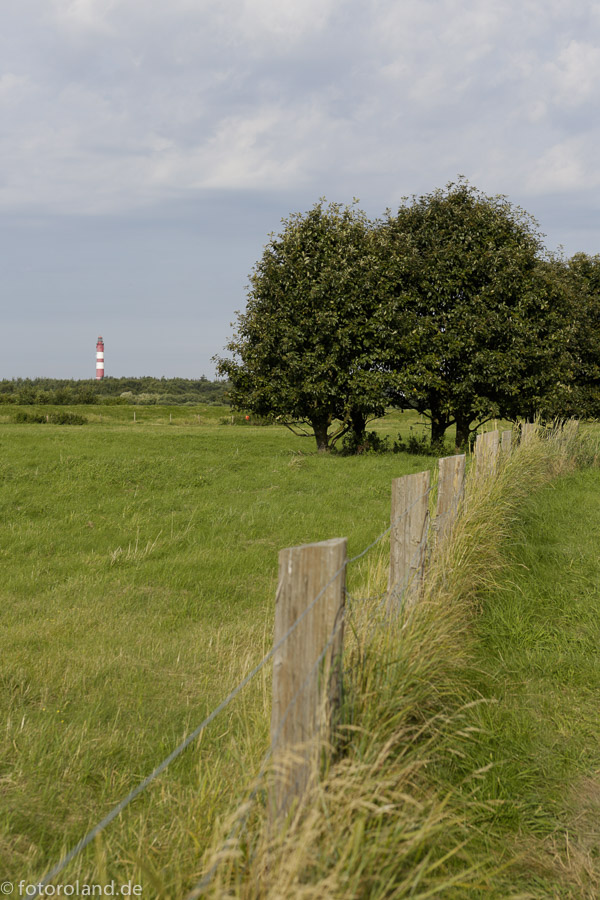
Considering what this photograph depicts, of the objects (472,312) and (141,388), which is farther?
(141,388)

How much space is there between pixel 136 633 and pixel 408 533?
3664mm

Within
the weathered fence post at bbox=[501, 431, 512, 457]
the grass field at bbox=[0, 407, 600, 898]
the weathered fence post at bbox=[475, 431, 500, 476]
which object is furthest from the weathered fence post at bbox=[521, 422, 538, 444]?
the weathered fence post at bbox=[475, 431, 500, 476]

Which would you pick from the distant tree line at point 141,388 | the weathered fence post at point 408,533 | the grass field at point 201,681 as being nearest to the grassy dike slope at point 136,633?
the grass field at point 201,681

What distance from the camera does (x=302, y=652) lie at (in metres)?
2.47

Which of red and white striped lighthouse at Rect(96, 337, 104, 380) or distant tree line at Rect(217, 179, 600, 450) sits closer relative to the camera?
distant tree line at Rect(217, 179, 600, 450)

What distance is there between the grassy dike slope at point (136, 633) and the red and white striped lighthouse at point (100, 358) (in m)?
133

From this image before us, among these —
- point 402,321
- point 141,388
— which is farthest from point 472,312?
point 141,388

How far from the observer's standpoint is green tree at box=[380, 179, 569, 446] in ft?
78.4

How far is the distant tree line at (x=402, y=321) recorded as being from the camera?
920 inches

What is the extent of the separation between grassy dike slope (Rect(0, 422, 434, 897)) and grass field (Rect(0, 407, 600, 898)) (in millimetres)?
22

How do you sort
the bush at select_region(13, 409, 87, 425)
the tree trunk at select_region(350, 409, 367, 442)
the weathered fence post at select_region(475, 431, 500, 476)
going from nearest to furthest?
the weathered fence post at select_region(475, 431, 500, 476) < the tree trunk at select_region(350, 409, 367, 442) < the bush at select_region(13, 409, 87, 425)

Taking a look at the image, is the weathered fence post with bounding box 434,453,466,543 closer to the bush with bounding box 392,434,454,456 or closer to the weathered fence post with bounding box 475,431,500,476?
the weathered fence post with bounding box 475,431,500,476

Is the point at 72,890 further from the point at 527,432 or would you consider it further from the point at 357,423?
the point at 357,423

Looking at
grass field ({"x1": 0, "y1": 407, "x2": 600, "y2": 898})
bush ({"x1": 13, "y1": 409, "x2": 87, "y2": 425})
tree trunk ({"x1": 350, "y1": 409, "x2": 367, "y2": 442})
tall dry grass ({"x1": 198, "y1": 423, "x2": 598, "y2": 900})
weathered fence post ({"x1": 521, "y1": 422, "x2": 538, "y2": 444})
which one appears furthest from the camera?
bush ({"x1": 13, "y1": 409, "x2": 87, "y2": 425})
